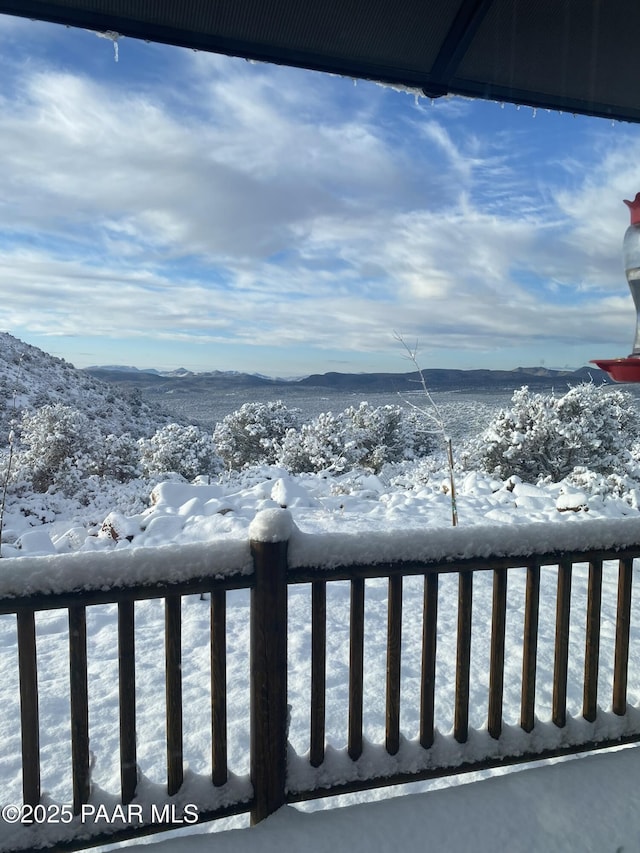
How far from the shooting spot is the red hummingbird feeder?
182 cm

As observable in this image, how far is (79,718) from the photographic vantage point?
1.62m

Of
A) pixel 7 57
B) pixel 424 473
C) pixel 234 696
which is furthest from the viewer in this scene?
pixel 424 473

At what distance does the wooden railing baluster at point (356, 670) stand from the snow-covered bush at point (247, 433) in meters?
14.5

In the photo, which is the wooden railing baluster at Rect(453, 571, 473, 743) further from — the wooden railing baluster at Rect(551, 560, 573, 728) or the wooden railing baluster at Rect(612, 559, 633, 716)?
the wooden railing baluster at Rect(612, 559, 633, 716)

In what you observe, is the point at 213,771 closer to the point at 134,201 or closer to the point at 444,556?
the point at 444,556

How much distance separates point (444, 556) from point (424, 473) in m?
9.07

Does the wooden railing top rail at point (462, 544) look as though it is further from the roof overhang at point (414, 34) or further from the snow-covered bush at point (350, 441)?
the snow-covered bush at point (350, 441)

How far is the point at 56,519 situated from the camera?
1080 centimetres

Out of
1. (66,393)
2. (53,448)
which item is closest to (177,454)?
(53,448)

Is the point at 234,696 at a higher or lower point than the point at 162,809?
lower

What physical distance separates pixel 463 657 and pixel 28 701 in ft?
4.80

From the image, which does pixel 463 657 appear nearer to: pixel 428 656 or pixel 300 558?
pixel 428 656

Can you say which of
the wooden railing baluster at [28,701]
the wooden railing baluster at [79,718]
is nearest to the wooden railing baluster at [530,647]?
the wooden railing baluster at [79,718]

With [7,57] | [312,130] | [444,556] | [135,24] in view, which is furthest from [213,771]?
[312,130]
